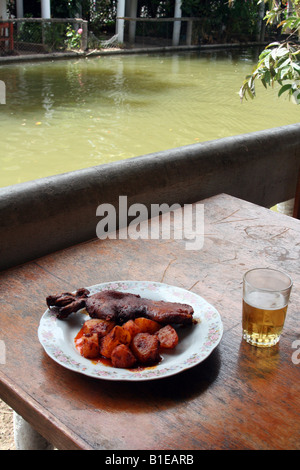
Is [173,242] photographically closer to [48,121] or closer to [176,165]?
[176,165]

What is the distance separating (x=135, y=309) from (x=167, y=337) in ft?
0.35

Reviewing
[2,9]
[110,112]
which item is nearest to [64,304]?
[110,112]

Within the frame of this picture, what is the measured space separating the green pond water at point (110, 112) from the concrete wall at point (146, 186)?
3871 mm

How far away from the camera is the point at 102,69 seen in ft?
43.2

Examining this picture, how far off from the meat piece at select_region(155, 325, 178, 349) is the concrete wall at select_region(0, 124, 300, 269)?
2.31 feet

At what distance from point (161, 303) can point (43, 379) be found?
338mm

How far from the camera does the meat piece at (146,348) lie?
119 cm

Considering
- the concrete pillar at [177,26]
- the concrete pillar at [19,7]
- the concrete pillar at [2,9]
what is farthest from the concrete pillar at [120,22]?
the concrete pillar at [2,9]

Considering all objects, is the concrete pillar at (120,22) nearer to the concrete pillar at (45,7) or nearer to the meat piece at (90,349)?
the concrete pillar at (45,7)

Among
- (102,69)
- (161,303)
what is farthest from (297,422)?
(102,69)

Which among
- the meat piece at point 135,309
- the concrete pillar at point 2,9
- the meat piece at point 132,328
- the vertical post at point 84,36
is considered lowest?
the meat piece at point 132,328

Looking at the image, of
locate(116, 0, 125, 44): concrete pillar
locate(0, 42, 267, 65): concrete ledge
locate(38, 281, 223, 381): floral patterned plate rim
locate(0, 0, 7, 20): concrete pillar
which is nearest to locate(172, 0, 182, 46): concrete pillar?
locate(0, 42, 267, 65): concrete ledge

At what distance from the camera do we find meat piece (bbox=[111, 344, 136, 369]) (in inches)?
46.3

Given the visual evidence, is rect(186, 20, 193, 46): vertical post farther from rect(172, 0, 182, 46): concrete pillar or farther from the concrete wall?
the concrete wall
